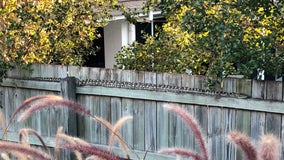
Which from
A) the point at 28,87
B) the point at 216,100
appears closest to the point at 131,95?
the point at 216,100

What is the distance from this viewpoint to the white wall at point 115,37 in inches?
390

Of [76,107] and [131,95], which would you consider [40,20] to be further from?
[76,107]

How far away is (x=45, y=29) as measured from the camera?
16.3 ft

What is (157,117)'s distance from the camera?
4.06m

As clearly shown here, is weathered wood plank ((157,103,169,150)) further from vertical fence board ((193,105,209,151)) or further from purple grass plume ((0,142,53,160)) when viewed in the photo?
purple grass plume ((0,142,53,160))

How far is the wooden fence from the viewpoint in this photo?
11.8 feet

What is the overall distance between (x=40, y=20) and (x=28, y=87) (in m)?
0.79

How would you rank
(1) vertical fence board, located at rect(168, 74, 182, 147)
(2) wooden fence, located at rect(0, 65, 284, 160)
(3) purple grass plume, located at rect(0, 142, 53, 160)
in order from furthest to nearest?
1. (1) vertical fence board, located at rect(168, 74, 182, 147)
2. (2) wooden fence, located at rect(0, 65, 284, 160)
3. (3) purple grass plume, located at rect(0, 142, 53, 160)

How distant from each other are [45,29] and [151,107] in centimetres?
172

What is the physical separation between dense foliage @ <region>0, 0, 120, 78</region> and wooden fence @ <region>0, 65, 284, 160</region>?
0.36 metres

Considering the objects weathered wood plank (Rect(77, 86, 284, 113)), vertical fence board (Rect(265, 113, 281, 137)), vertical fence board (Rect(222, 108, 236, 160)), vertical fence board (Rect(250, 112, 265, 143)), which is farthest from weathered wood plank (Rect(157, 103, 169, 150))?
vertical fence board (Rect(265, 113, 281, 137))

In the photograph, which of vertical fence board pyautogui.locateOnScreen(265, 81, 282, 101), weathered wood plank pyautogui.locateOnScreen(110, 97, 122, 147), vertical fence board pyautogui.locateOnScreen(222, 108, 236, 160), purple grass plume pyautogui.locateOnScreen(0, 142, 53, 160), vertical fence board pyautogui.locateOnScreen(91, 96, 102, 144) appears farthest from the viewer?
vertical fence board pyautogui.locateOnScreen(91, 96, 102, 144)

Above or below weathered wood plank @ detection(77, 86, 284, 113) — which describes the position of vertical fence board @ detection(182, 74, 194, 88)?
above

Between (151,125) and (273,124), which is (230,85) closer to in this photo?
(273,124)
